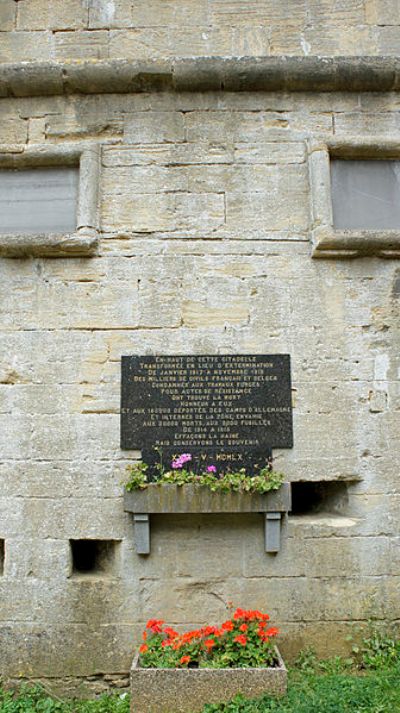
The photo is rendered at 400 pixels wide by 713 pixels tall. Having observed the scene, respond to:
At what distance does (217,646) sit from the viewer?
11.6 feet

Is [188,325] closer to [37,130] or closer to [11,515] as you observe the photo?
[11,515]

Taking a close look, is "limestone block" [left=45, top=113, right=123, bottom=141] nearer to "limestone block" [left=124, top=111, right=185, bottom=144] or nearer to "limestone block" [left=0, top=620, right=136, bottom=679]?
"limestone block" [left=124, top=111, right=185, bottom=144]

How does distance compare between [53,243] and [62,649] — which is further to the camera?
[53,243]

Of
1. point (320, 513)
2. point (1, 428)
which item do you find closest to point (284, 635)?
point (320, 513)

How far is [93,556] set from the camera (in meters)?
4.14

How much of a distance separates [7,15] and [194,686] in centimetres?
551

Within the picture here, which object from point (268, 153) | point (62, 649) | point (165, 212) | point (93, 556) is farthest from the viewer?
point (268, 153)

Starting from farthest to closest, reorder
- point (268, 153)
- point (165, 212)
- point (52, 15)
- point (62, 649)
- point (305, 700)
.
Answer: point (52, 15) → point (268, 153) → point (165, 212) → point (62, 649) → point (305, 700)

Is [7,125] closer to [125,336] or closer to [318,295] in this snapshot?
[125,336]

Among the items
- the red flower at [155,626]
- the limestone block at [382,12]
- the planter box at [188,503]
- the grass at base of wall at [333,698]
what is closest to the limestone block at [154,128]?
the limestone block at [382,12]

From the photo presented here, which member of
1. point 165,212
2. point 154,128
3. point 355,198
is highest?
point 154,128

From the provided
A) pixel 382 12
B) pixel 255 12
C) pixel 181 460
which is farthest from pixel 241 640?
pixel 382 12

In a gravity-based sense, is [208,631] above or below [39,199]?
below

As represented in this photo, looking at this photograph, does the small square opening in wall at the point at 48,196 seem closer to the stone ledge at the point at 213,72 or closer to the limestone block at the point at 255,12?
the stone ledge at the point at 213,72
